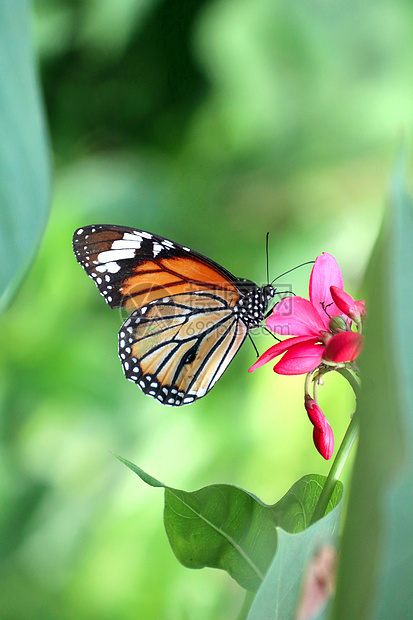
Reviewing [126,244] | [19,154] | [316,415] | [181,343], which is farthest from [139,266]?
[316,415]

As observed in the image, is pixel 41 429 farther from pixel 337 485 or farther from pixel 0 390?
pixel 337 485

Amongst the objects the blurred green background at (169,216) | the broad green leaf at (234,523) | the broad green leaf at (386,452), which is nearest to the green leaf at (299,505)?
the broad green leaf at (234,523)

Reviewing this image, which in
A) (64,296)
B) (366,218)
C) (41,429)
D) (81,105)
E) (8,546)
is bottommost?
(8,546)

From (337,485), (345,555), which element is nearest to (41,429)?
(337,485)

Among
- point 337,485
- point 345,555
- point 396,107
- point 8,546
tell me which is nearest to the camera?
point 345,555

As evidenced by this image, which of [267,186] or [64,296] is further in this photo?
[267,186]

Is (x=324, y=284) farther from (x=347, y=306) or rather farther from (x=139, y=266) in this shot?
(x=139, y=266)

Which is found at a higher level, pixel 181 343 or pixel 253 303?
pixel 253 303
